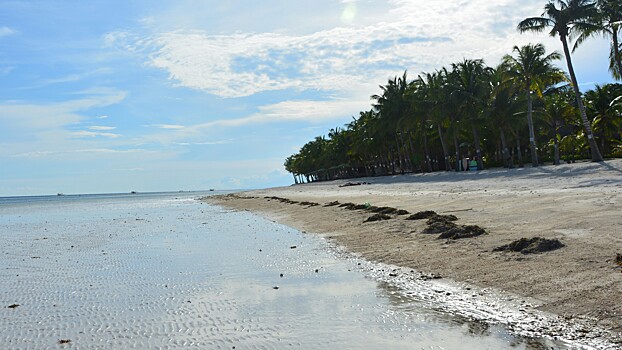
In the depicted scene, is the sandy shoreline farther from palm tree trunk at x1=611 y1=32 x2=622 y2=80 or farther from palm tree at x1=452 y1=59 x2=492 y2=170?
palm tree at x1=452 y1=59 x2=492 y2=170

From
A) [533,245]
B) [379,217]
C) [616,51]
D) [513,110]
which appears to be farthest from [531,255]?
[513,110]

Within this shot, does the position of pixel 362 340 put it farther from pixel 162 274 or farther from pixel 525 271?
pixel 162 274

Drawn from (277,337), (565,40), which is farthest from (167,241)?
(565,40)

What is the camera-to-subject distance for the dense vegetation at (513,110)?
122 ft

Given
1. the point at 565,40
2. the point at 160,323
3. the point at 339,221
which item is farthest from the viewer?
the point at 565,40

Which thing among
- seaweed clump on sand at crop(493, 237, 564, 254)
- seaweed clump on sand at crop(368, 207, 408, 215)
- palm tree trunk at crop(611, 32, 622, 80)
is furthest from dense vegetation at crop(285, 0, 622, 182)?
seaweed clump on sand at crop(493, 237, 564, 254)

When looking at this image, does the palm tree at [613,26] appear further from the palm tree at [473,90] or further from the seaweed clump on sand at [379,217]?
the seaweed clump on sand at [379,217]

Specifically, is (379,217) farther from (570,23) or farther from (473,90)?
(473,90)

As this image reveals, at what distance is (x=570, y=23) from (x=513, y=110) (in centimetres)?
1373

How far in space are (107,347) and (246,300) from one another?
2.39 meters

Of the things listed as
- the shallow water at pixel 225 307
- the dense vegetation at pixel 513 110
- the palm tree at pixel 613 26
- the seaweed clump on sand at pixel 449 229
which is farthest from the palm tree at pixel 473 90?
the shallow water at pixel 225 307

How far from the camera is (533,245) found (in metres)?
8.53

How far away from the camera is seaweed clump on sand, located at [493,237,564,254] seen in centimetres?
831

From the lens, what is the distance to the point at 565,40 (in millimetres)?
37719
